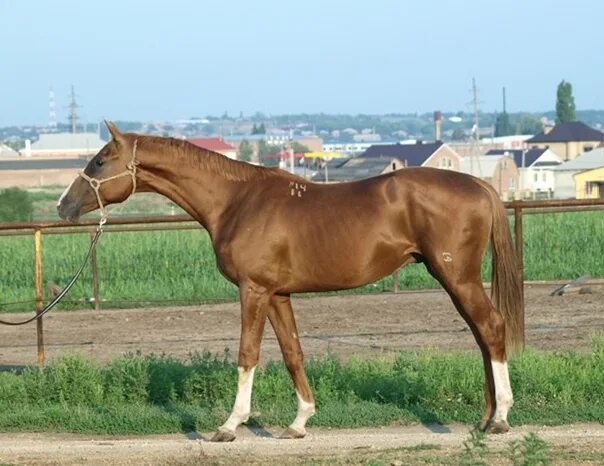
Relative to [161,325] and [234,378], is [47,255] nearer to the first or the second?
[161,325]

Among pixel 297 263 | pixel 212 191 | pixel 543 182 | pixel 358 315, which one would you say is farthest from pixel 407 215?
pixel 543 182

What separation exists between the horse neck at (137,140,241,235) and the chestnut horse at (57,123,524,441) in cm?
2

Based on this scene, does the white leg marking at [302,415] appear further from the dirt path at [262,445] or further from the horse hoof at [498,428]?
the horse hoof at [498,428]

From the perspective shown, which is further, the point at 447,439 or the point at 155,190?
the point at 155,190

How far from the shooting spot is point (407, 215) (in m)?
8.35

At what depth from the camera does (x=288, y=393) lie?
31.9ft

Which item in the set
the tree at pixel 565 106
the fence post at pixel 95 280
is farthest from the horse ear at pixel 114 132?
the tree at pixel 565 106

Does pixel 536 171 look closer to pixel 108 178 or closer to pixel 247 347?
pixel 108 178

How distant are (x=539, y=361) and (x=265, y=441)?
273cm

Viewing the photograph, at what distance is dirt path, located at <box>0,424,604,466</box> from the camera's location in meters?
7.90

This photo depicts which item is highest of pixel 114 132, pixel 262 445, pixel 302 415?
pixel 114 132

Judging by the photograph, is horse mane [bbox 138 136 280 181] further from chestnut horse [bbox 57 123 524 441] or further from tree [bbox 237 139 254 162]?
tree [bbox 237 139 254 162]

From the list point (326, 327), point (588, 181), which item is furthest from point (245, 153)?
point (326, 327)

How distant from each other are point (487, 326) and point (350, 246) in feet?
3.63
